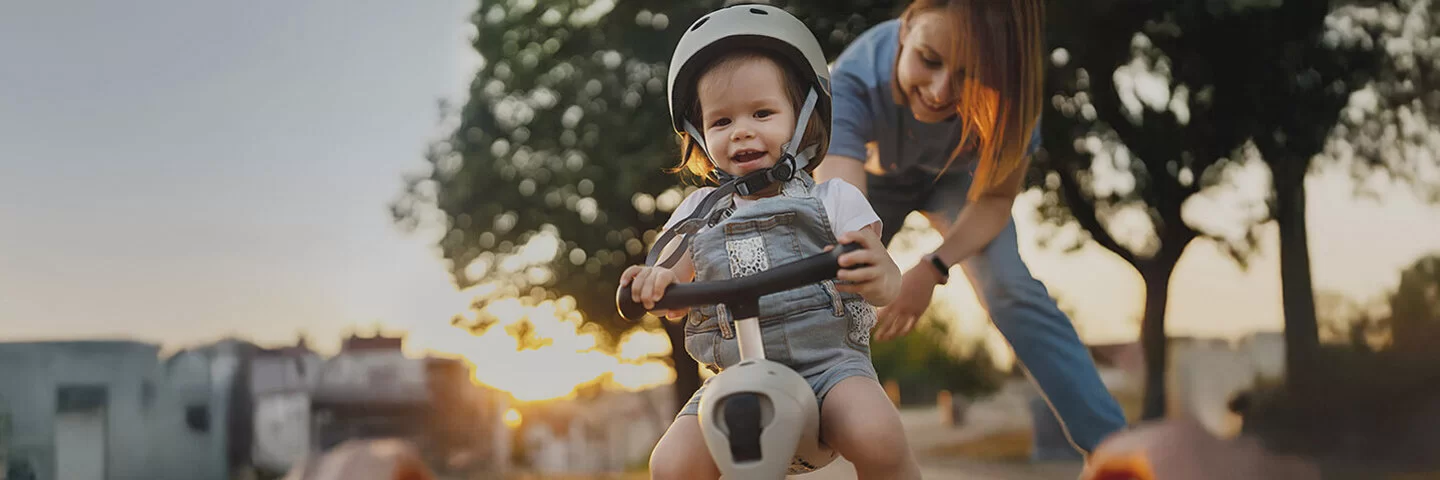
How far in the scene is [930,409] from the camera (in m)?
15.5

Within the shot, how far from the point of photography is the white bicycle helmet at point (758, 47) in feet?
6.02

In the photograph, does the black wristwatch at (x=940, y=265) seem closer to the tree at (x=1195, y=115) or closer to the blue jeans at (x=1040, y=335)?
the blue jeans at (x=1040, y=335)

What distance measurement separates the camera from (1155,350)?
31.5ft

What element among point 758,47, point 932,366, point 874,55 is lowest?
point 932,366

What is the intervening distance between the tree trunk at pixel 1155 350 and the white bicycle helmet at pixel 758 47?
8522mm

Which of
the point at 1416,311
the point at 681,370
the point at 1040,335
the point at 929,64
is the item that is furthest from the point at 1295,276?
the point at 929,64

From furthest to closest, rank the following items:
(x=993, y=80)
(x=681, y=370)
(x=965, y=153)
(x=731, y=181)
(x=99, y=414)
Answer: (x=681, y=370), (x=99, y=414), (x=965, y=153), (x=993, y=80), (x=731, y=181)

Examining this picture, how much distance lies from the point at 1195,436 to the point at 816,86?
3.01ft

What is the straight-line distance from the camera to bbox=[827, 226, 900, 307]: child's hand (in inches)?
62.1

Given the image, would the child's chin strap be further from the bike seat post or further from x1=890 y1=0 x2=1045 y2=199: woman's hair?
x1=890 y1=0 x2=1045 y2=199: woman's hair

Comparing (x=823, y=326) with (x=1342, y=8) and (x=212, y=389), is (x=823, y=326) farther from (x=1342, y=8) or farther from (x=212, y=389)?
(x=1342, y=8)

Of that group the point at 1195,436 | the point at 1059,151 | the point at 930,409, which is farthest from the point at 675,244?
the point at 930,409

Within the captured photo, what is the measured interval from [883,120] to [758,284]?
193 cm

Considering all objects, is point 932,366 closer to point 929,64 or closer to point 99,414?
point 99,414
